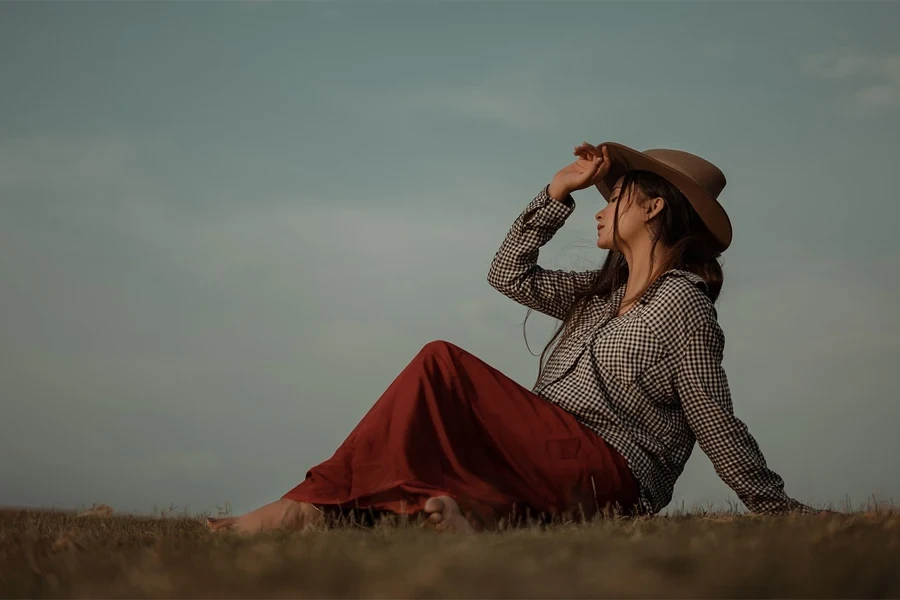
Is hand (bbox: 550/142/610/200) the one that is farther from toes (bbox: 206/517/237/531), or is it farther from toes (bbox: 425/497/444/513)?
toes (bbox: 206/517/237/531)

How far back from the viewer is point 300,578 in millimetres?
2049

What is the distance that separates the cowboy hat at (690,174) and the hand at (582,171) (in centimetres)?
4

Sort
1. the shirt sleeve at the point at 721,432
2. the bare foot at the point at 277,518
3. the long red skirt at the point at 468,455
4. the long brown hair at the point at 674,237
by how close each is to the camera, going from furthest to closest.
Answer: the long brown hair at the point at 674,237 → the shirt sleeve at the point at 721,432 → the long red skirt at the point at 468,455 → the bare foot at the point at 277,518

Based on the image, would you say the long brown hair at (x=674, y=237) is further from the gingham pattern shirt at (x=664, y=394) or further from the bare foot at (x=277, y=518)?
the bare foot at (x=277, y=518)

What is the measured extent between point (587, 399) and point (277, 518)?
1.29 metres

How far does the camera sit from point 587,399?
369 cm

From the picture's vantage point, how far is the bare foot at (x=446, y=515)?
2.98m

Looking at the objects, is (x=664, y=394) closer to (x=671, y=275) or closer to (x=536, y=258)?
(x=671, y=275)

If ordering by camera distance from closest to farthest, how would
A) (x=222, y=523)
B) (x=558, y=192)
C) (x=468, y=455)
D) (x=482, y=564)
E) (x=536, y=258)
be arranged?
1. (x=482, y=564)
2. (x=222, y=523)
3. (x=468, y=455)
4. (x=558, y=192)
5. (x=536, y=258)

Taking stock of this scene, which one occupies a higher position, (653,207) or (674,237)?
(653,207)

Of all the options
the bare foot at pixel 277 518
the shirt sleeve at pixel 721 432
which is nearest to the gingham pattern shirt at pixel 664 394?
the shirt sleeve at pixel 721 432

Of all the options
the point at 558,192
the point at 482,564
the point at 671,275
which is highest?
the point at 558,192

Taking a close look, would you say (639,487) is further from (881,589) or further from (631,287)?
(881,589)

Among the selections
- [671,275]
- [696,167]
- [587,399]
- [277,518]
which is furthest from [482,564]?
[696,167]
